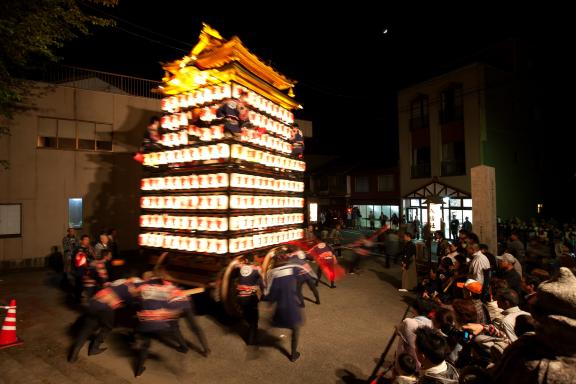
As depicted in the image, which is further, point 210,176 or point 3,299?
point 3,299

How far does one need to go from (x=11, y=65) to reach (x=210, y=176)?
A: 9.44m

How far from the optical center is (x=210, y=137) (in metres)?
8.70

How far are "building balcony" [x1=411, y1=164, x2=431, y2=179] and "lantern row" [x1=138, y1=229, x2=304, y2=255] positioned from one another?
18706 mm

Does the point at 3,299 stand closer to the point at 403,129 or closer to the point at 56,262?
the point at 56,262

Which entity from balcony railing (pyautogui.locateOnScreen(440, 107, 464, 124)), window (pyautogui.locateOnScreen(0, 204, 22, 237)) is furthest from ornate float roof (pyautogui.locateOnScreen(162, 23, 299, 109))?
balcony railing (pyautogui.locateOnScreen(440, 107, 464, 124))

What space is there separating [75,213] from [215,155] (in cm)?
1124

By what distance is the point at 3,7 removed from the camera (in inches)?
355

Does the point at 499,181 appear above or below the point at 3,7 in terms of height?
below

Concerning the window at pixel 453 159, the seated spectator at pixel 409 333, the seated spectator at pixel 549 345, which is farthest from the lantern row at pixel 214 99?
the window at pixel 453 159

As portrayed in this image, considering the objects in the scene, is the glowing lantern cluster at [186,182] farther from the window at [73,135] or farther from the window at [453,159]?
the window at [453,159]

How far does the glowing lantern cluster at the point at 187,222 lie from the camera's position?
7.95m

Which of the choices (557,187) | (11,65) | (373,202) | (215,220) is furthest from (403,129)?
(11,65)

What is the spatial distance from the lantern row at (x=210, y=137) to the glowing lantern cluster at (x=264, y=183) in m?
1.06

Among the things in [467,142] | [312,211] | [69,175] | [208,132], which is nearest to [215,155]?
[208,132]
